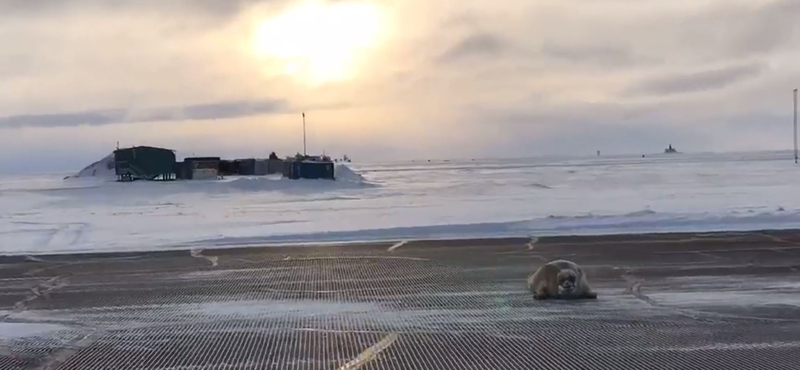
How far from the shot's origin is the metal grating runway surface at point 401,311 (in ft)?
23.6

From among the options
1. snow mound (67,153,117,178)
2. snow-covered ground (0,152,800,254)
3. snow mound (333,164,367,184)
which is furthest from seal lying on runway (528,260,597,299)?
snow mound (67,153,117,178)

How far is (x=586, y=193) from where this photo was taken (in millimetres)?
36625

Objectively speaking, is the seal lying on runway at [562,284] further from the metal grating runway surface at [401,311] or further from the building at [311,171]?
the building at [311,171]

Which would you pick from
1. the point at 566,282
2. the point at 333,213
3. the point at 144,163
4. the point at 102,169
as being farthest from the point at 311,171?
the point at 566,282

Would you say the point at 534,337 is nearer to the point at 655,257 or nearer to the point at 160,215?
the point at 655,257

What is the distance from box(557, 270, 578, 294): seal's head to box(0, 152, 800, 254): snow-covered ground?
27.2ft

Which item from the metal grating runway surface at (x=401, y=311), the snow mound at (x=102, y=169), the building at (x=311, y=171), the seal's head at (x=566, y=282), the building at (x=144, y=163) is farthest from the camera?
the snow mound at (x=102, y=169)

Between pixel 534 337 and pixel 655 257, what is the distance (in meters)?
6.85

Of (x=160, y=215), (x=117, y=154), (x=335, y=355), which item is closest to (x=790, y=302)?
(x=335, y=355)

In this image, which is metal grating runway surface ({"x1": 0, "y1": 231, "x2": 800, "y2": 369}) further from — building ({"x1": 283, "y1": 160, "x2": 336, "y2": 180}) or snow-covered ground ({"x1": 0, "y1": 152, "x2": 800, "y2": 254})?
building ({"x1": 283, "y1": 160, "x2": 336, "y2": 180})

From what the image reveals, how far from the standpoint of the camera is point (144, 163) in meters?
42.5

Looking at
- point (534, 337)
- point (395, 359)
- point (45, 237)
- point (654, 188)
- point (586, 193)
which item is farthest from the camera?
point (654, 188)

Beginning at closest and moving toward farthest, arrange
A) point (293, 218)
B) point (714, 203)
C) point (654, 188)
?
point (293, 218), point (714, 203), point (654, 188)

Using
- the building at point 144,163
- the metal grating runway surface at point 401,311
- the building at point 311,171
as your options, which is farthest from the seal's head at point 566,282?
the building at point 144,163
